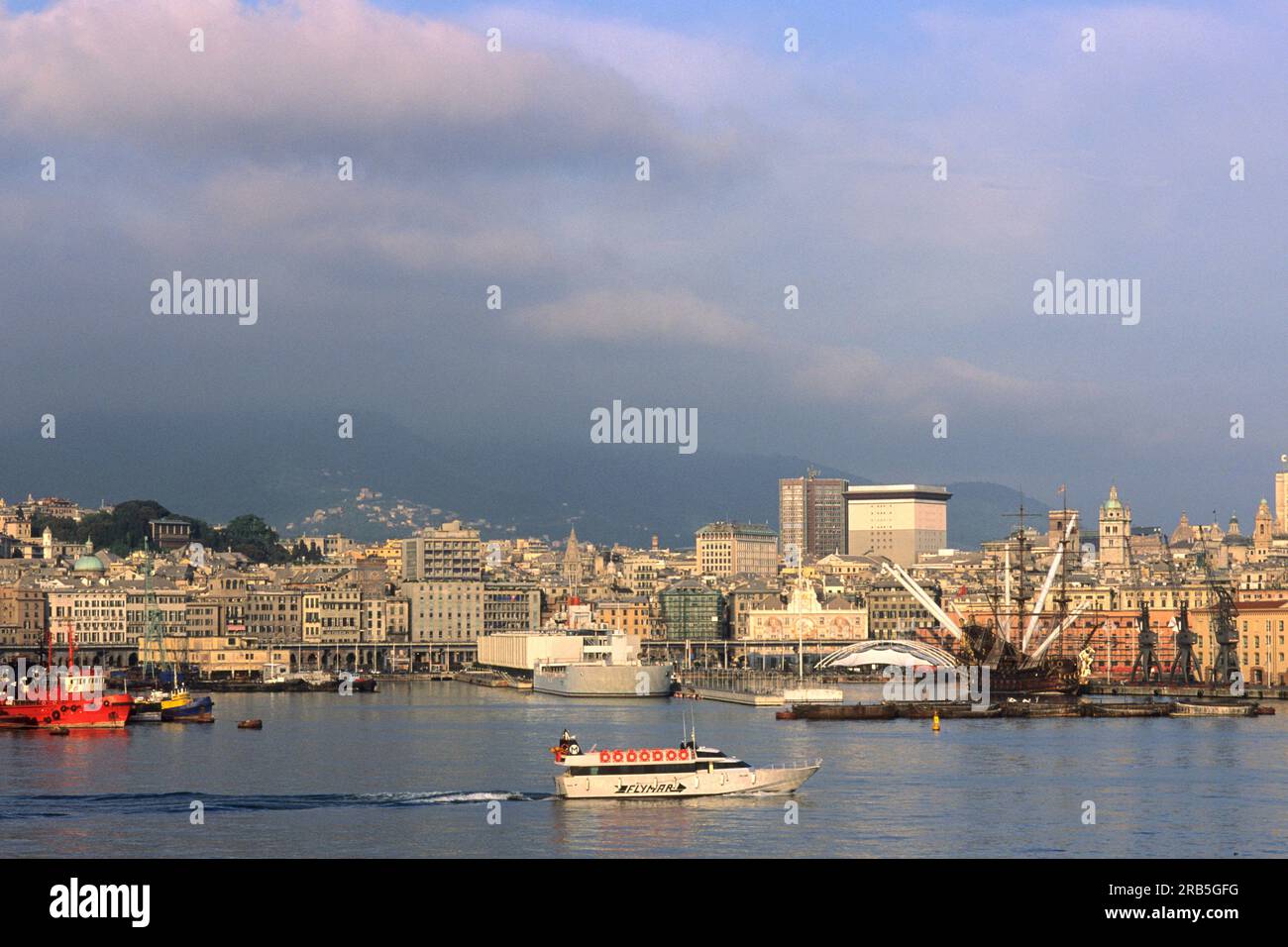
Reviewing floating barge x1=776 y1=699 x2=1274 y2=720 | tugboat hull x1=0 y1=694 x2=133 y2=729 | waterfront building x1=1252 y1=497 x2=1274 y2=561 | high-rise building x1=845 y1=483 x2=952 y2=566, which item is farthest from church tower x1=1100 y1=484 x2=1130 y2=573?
tugboat hull x1=0 y1=694 x2=133 y2=729

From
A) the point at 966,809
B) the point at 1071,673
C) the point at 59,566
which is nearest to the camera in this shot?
the point at 966,809

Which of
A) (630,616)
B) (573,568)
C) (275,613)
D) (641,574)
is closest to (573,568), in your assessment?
(573,568)

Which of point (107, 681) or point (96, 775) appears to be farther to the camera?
point (107, 681)

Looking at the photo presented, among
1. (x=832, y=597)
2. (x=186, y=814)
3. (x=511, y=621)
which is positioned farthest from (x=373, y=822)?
(x=832, y=597)

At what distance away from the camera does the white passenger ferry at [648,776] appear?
29281 millimetres

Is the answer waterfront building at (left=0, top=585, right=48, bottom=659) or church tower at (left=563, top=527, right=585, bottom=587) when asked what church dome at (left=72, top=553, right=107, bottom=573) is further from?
church tower at (left=563, top=527, right=585, bottom=587)

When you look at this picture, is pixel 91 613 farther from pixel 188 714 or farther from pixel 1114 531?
pixel 1114 531

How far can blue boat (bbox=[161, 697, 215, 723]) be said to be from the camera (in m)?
53.9

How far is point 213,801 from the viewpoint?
29.1 metres

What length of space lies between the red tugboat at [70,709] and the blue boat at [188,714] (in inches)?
85.5

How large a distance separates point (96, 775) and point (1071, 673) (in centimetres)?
4332

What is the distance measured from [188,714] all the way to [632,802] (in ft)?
92.6
